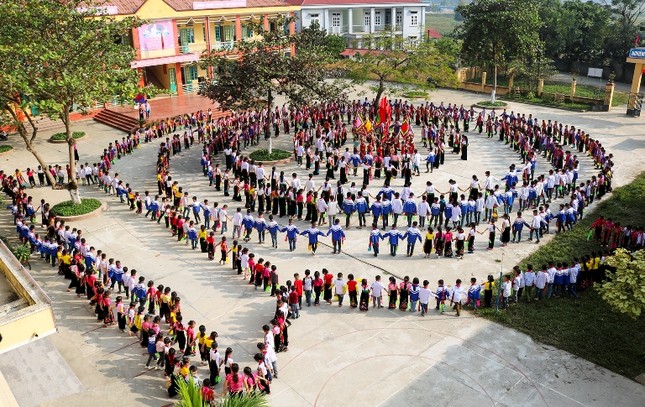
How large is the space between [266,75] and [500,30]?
16911 millimetres

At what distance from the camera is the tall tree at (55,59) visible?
1535cm

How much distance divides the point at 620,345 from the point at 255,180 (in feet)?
41.2

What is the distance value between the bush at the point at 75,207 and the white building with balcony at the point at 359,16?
3278cm

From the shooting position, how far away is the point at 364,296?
Result: 483 inches

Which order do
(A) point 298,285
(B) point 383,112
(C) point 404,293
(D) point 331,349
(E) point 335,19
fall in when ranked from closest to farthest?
(D) point 331,349, (A) point 298,285, (C) point 404,293, (B) point 383,112, (E) point 335,19

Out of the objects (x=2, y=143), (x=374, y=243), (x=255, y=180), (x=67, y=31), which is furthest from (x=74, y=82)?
(x=2, y=143)

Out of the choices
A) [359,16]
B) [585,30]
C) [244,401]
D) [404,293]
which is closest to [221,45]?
[359,16]

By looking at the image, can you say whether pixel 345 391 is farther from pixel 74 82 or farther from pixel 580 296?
pixel 74 82

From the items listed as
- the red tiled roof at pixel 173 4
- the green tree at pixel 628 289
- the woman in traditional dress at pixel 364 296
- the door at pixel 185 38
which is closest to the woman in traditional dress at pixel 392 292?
the woman in traditional dress at pixel 364 296

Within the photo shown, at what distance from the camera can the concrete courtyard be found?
9.85 meters

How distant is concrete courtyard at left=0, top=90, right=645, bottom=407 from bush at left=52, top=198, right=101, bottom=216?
1453 millimetres

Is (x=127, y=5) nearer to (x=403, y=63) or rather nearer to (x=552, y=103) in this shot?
(x=403, y=63)

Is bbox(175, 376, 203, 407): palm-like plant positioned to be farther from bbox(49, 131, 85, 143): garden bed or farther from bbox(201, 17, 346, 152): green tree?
bbox(49, 131, 85, 143): garden bed

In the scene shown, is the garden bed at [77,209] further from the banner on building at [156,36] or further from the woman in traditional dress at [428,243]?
the banner on building at [156,36]
